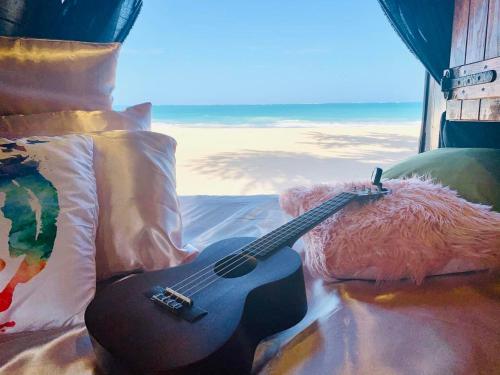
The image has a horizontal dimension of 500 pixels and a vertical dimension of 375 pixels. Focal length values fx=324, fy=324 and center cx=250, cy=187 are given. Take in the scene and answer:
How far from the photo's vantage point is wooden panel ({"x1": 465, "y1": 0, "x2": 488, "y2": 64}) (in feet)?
3.93

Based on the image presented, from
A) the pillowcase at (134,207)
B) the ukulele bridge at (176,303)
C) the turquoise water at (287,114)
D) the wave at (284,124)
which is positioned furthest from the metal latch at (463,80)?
the turquoise water at (287,114)

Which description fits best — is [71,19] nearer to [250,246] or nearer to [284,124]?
[250,246]

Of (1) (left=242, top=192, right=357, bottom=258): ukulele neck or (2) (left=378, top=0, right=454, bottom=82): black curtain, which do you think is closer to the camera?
(1) (left=242, top=192, right=357, bottom=258): ukulele neck

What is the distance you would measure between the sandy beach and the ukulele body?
4.24 ft

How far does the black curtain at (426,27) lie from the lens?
4.69ft

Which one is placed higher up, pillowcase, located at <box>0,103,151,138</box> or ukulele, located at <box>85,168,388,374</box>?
pillowcase, located at <box>0,103,151,138</box>

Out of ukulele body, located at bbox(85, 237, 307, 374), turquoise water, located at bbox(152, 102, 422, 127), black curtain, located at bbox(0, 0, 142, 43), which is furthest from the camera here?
turquoise water, located at bbox(152, 102, 422, 127)

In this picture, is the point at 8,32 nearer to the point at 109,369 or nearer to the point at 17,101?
the point at 17,101

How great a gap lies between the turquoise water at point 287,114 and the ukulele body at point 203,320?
255 inches

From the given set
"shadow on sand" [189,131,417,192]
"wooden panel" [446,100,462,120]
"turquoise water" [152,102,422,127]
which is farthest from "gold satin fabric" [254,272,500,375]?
"turquoise water" [152,102,422,127]

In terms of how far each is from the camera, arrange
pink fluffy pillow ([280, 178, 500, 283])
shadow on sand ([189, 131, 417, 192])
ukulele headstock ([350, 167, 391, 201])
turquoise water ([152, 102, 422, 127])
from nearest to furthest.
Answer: pink fluffy pillow ([280, 178, 500, 283]), ukulele headstock ([350, 167, 391, 201]), shadow on sand ([189, 131, 417, 192]), turquoise water ([152, 102, 422, 127])

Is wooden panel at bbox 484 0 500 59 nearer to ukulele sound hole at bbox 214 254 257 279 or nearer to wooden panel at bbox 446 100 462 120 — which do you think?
wooden panel at bbox 446 100 462 120

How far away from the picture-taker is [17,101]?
0.90 m

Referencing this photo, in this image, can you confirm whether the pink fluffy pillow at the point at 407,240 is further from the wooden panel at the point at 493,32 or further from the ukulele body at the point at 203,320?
the wooden panel at the point at 493,32
